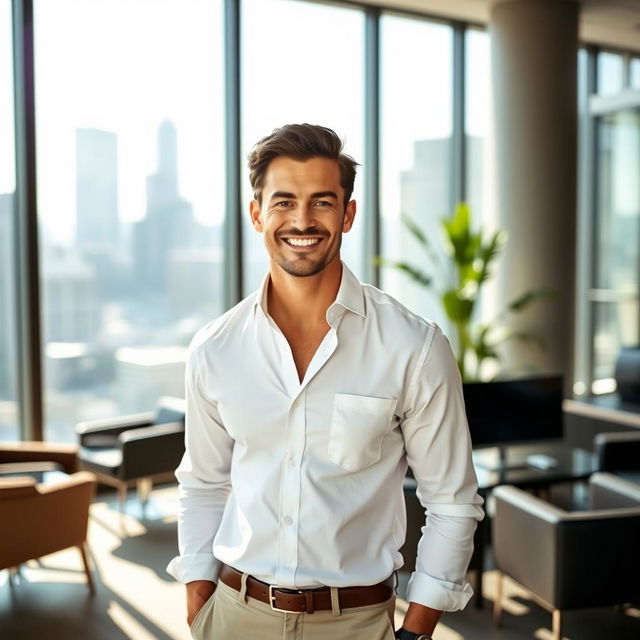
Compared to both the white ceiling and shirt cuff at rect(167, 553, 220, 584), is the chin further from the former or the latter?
the white ceiling

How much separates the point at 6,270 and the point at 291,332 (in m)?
4.07

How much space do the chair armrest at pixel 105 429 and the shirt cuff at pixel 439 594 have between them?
402 cm

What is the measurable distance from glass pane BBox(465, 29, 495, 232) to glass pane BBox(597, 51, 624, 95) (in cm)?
149

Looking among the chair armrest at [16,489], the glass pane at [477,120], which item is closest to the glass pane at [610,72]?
the glass pane at [477,120]

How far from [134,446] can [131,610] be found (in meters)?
1.26

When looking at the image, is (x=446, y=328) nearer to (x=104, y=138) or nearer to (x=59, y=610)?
(x=104, y=138)

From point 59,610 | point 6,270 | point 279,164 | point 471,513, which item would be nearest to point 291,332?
point 279,164

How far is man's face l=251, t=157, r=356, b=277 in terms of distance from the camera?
158 cm

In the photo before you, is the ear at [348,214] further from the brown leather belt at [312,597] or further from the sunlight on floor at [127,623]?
the sunlight on floor at [127,623]

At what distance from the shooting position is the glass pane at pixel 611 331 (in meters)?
7.54

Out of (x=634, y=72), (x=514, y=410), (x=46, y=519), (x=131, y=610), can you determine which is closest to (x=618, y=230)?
(x=634, y=72)

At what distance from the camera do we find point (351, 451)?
155 cm

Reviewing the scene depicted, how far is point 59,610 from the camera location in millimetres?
3766

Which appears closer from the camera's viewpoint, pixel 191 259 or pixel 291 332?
pixel 291 332
